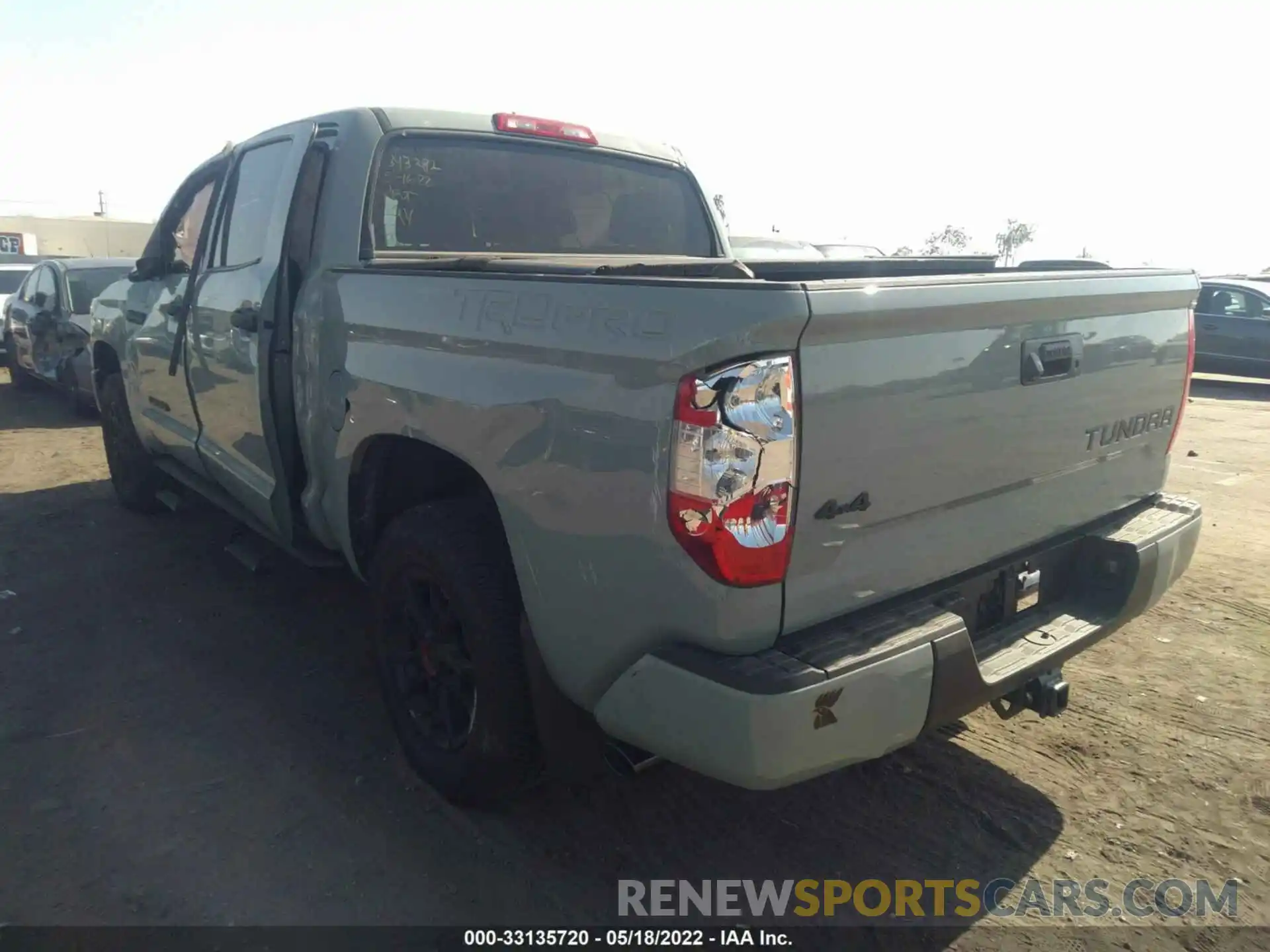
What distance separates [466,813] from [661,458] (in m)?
1.56

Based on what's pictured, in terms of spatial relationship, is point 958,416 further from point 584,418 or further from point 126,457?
point 126,457

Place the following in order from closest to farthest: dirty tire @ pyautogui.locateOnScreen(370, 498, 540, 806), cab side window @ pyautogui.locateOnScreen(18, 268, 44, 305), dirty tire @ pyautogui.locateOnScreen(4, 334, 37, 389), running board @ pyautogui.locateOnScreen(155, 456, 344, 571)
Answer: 1. dirty tire @ pyautogui.locateOnScreen(370, 498, 540, 806)
2. running board @ pyautogui.locateOnScreen(155, 456, 344, 571)
3. cab side window @ pyautogui.locateOnScreen(18, 268, 44, 305)
4. dirty tire @ pyautogui.locateOnScreen(4, 334, 37, 389)

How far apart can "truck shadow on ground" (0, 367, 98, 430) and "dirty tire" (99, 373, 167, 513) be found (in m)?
3.99

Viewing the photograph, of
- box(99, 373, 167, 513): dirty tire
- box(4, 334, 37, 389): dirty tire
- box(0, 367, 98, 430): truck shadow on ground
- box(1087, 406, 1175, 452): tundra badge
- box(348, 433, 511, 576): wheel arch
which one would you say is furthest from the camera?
box(4, 334, 37, 389): dirty tire

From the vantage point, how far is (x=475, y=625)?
8.58 feet

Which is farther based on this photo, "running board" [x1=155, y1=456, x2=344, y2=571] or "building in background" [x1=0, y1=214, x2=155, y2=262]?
"building in background" [x1=0, y1=214, x2=155, y2=262]

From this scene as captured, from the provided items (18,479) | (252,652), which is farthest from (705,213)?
(18,479)

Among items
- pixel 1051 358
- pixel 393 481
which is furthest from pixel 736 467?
pixel 393 481

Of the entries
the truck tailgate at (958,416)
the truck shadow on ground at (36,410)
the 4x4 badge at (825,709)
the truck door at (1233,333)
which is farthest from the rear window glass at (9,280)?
the truck door at (1233,333)

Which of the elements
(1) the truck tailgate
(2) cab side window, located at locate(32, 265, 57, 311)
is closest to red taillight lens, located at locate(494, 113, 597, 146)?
(1) the truck tailgate

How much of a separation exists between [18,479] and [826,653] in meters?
7.15

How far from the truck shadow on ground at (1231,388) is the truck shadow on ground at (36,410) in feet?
45.1

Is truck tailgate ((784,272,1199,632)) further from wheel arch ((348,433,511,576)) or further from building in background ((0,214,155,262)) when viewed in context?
building in background ((0,214,155,262))

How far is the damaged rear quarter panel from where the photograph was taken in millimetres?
1974
